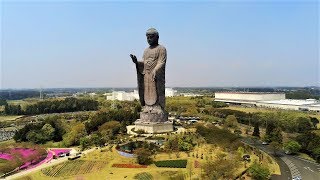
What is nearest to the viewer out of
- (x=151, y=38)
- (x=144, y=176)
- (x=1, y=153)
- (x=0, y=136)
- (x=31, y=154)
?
(x=144, y=176)

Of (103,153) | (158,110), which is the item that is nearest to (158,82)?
(158,110)

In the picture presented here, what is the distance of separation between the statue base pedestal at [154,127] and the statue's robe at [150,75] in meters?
1.93

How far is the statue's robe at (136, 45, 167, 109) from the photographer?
35344 millimetres

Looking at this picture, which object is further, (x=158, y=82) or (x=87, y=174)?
(x=158, y=82)

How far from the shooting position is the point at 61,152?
3225cm

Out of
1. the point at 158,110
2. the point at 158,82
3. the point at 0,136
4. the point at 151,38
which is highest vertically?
the point at 151,38

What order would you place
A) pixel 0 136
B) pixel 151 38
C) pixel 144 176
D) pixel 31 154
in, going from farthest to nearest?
pixel 0 136
pixel 151 38
pixel 31 154
pixel 144 176

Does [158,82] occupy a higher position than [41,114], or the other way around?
[158,82]

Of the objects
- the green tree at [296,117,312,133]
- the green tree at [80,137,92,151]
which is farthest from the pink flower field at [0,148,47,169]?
the green tree at [296,117,312,133]

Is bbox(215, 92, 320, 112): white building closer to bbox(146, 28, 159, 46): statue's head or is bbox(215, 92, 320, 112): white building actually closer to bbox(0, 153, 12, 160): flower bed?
bbox(146, 28, 159, 46): statue's head

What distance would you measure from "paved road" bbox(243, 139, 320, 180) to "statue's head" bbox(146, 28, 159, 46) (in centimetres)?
1560

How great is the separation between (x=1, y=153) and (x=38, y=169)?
7040 mm

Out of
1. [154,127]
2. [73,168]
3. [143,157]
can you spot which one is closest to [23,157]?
[73,168]

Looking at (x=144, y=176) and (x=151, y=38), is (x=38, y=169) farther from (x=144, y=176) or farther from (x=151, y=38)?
(x=151, y=38)
